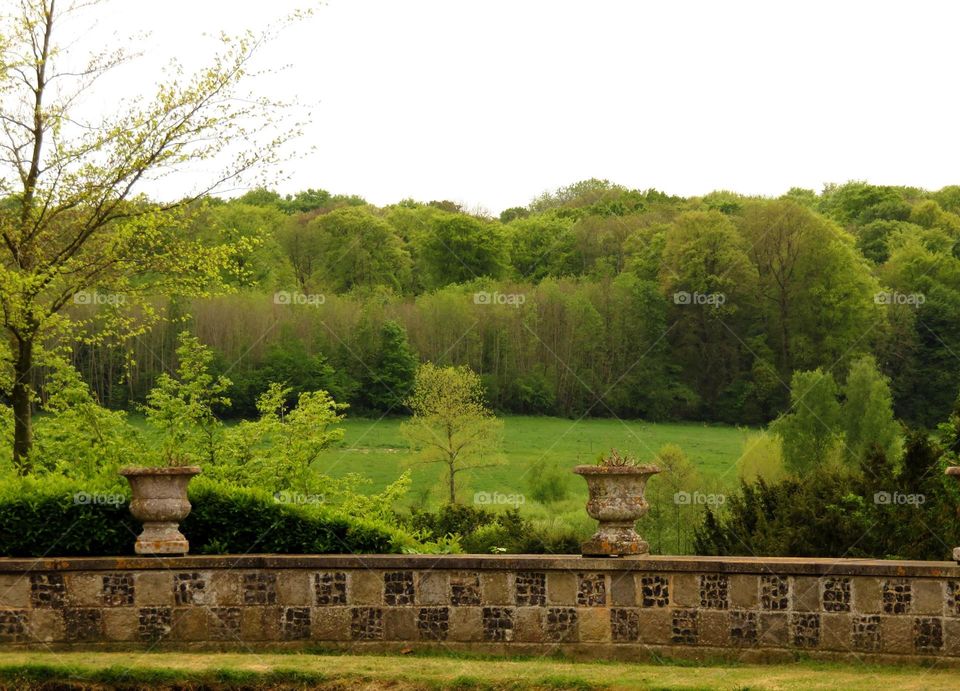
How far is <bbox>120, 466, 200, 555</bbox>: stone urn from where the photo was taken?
12.5m

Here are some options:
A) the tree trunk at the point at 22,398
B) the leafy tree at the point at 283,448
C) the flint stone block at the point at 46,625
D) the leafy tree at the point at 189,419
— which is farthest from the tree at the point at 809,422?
the flint stone block at the point at 46,625

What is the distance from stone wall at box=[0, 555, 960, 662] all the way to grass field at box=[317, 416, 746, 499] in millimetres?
43600

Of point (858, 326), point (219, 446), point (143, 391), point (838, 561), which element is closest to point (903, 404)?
point (858, 326)

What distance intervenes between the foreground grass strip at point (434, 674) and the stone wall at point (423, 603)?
0.40m

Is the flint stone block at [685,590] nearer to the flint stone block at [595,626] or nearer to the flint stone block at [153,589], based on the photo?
the flint stone block at [595,626]

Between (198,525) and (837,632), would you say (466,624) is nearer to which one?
(198,525)

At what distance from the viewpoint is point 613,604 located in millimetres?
12070

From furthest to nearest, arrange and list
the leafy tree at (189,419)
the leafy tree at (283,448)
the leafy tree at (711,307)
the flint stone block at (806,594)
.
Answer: the leafy tree at (711,307)
the leafy tree at (189,419)
the leafy tree at (283,448)
the flint stone block at (806,594)

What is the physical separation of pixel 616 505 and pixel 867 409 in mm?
48693

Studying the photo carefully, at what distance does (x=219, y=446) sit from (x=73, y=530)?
822 centimetres

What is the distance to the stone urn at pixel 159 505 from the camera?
12.5 metres

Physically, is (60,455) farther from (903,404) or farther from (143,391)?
(903,404)

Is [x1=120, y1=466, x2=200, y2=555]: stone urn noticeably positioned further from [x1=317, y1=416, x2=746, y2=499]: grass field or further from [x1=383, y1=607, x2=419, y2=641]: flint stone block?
[x1=317, y1=416, x2=746, y2=499]: grass field

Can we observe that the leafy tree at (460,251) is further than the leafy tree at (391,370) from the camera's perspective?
Yes
